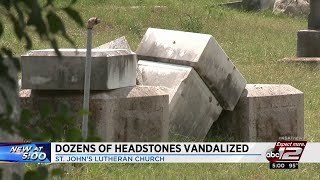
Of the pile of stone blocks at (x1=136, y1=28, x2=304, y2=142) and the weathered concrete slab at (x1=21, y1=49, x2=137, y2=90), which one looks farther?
the pile of stone blocks at (x1=136, y1=28, x2=304, y2=142)

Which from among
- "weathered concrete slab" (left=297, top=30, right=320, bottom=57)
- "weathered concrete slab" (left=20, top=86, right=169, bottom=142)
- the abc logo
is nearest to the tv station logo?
the abc logo

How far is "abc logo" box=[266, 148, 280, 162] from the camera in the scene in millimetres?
6661

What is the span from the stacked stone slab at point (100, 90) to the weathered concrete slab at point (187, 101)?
2.09 ft

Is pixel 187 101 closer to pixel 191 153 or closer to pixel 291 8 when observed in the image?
pixel 191 153

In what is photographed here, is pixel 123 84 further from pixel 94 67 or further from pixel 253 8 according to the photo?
pixel 253 8

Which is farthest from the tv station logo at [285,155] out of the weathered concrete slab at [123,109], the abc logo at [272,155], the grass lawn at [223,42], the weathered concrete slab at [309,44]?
the weathered concrete slab at [309,44]

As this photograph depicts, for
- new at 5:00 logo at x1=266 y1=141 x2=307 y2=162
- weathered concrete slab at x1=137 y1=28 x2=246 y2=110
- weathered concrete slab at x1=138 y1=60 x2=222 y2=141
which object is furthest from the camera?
weathered concrete slab at x1=137 y1=28 x2=246 y2=110

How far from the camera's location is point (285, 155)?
268 inches

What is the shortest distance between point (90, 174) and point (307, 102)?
4.98 m

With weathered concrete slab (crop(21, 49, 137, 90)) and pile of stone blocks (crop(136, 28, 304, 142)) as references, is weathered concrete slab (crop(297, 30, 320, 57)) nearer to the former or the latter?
pile of stone blocks (crop(136, 28, 304, 142))

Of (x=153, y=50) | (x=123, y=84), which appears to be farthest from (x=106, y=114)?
(x=153, y=50)

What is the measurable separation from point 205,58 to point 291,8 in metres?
16.6

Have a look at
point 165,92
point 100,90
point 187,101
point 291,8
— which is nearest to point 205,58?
point 187,101

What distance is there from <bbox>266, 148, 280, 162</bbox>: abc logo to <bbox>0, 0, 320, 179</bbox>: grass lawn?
0.16 m
